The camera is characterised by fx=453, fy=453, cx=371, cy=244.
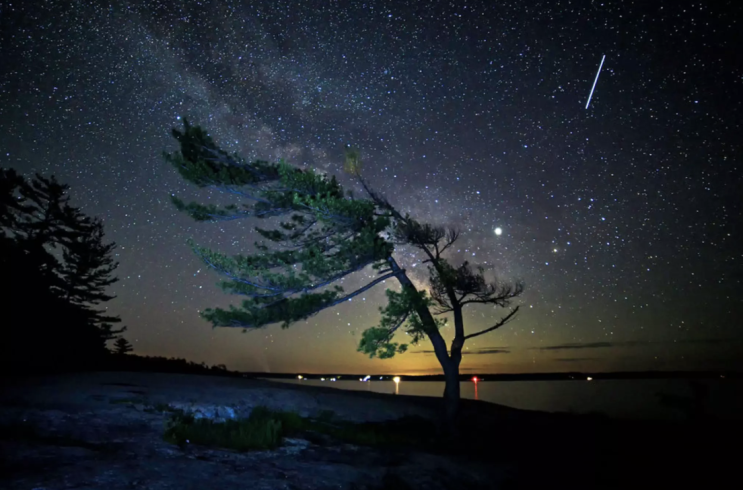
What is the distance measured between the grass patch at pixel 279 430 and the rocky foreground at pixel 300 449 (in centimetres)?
35

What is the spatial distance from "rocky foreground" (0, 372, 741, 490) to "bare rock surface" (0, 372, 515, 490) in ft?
0.08

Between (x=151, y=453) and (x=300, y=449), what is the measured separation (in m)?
3.18

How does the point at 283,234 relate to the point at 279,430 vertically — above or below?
above

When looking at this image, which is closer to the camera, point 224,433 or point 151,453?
point 151,453

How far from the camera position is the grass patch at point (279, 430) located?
27.5ft

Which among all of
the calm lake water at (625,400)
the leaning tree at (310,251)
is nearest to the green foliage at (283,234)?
the leaning tree at (310,251)

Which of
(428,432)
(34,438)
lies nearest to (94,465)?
(34,438)

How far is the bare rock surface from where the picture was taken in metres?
5.78

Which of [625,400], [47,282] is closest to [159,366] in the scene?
Answer: [47,282]

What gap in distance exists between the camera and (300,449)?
30.6 ft

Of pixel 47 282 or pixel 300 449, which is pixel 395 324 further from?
pixel 47 282

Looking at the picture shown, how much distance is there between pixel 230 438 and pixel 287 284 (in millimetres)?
5838

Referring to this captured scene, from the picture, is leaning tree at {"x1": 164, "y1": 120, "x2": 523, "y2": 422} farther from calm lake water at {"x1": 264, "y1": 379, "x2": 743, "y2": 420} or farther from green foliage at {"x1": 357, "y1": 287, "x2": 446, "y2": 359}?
calm lake water at {"x1": 264, "y1": 379, "x2": 743, "y2": 420}

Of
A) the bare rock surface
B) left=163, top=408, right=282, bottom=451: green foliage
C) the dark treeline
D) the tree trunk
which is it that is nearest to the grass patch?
left=163, top=408, right=282, bottom=451: green foliage
